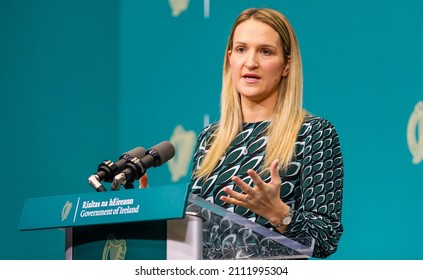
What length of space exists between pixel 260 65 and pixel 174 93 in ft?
3.92

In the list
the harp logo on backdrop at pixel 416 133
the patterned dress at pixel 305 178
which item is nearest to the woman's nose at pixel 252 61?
the patterned dress at pixel 305 178

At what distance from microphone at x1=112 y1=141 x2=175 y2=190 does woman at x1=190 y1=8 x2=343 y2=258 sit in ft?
1.15

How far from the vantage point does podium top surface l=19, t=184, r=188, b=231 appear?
172 cm

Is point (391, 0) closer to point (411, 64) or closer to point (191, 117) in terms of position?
point (411, 64)

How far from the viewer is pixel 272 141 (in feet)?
8.84

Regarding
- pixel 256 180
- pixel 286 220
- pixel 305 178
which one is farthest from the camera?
pixel 305 178

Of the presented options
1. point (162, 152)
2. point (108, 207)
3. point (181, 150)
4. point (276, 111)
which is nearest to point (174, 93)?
point (181, 150)

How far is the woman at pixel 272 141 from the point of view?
2.49m

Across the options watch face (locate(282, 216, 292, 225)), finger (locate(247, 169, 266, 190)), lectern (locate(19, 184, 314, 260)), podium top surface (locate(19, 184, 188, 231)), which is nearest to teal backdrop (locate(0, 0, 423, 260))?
watch face (locate(282, 216, 292, 225))

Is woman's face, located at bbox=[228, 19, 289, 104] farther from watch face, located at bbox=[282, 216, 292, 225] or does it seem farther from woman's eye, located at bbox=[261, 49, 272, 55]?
watch face, located at bbox=[282, 216, 292, 225]

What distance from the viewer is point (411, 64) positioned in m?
3.24

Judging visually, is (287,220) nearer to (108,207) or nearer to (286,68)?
(108,207)

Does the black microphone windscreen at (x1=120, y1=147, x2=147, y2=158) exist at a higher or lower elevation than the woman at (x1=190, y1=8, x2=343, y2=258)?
lower

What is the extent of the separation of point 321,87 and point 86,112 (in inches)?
52.1
